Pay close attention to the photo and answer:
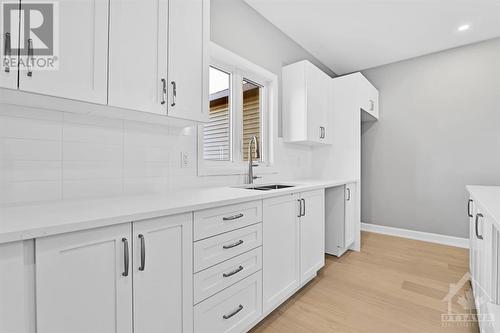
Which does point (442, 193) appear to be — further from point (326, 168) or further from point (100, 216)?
point (100, 216)

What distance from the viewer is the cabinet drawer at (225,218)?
119 cm

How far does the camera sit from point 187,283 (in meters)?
1.13

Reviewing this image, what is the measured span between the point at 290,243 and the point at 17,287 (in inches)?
60.0

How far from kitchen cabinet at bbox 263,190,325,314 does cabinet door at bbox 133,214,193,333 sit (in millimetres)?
611

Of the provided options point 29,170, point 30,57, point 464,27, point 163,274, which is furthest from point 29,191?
point 464,27

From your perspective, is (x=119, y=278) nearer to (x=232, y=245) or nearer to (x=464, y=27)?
(x=232, y=245)

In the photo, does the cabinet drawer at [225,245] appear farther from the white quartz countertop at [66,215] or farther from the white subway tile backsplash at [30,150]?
the white subway tile backsplash at [30,150]

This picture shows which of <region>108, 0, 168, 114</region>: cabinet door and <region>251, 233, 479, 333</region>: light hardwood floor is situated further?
<region>251, 233, 479, 333</region>: light hardwood floor

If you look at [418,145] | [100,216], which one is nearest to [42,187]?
[100,216]

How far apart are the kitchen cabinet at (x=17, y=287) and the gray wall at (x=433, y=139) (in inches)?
161

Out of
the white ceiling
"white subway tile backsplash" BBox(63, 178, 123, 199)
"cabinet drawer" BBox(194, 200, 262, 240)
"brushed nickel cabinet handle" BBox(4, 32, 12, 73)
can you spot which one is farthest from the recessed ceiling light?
"brushed nickel cabinet handle" BBox(4, 32, 12, 73)

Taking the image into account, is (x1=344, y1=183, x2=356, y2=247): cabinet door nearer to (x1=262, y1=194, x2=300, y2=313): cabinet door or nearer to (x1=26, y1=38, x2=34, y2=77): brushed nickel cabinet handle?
(x1=262, y1=194, x2=300, y2=313): cabinet door

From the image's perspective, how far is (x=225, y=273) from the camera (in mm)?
1322

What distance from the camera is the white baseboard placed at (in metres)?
3.18
